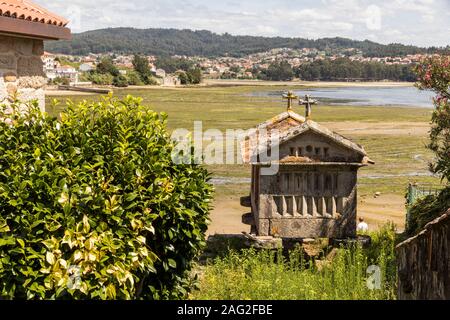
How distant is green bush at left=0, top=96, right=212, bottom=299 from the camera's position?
5.29 metres

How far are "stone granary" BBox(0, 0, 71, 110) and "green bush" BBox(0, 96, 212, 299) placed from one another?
1.45 meters

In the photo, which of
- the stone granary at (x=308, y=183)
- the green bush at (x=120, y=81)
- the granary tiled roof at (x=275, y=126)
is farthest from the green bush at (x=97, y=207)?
the green bush at (x=120, y=81)

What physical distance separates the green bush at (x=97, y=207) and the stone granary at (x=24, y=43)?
1.45 m

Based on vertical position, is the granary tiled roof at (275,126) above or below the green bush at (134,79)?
below

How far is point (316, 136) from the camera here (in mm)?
9984

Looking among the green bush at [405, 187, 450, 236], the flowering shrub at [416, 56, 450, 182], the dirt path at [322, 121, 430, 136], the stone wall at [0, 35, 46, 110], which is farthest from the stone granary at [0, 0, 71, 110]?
the dirt path at [322, 121, 430, 136]

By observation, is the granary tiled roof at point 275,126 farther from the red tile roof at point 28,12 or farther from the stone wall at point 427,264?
the stone wall at point 427,264

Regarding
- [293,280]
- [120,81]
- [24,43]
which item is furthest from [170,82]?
[293,280]

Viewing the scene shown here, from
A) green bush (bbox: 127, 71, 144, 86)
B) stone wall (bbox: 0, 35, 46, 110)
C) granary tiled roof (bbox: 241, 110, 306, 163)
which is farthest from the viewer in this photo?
green bush (bbox: 127, 71, 144, 86)

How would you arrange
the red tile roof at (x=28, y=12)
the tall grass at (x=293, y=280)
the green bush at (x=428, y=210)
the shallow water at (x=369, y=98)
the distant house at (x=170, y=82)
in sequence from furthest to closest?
the distant house at (x=170, y=82)
the shallow water at (x=369, y=98)
the green bush at (x=428, y=210)
the tall grass at (x=293, y=280)
the red tile roof at (x=28, y=12)

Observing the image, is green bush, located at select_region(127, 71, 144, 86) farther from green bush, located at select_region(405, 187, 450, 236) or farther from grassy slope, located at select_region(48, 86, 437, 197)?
green bush, located at select_region(405, 187, 450, 236)

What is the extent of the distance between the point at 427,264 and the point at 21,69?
609cm

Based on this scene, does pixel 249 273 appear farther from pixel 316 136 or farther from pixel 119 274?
pixel 119 274

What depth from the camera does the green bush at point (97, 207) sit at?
5289 mm
